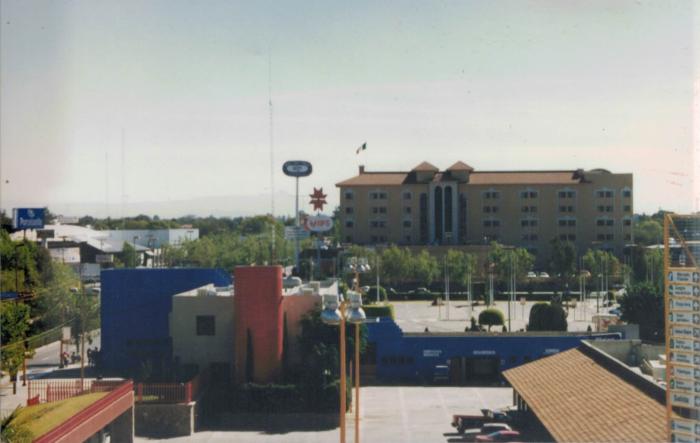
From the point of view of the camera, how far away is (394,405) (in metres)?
27.0

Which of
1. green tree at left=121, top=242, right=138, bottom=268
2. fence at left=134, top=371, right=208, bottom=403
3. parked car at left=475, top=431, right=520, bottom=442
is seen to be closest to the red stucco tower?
fence at left=134, top=371, right=208, bottom=403

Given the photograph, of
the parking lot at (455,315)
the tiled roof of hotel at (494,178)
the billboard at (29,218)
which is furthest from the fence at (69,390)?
the tiled roof of hotel at (494,178)

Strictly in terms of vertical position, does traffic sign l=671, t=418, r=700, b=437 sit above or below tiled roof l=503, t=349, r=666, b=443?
→ above

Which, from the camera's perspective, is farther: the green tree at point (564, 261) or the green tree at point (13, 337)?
the green tree at point (564, 261)

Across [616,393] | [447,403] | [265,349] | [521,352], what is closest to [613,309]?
[521,352]

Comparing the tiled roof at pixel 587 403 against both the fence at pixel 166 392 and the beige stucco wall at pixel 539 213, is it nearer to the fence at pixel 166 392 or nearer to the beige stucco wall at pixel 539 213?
the fence at pixel 166 392

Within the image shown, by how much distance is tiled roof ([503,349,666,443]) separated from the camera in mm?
15156

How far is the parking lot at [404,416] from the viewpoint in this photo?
2267cm

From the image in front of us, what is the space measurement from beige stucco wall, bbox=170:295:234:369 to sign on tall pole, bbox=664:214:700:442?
18426 mm

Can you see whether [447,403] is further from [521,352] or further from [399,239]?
[399,239]

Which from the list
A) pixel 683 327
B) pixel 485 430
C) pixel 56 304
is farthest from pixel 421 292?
pixel 683 327

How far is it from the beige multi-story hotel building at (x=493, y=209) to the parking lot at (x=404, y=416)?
40.8m

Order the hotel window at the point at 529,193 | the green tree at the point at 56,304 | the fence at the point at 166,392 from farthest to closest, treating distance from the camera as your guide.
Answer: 1. the hotel window at the point at 529,193
2. the green tree at the point at 56,304
3. the fence at the point at 166,392

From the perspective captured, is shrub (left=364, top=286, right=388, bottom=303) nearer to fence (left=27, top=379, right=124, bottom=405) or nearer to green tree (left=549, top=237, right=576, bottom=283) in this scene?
green tree (left=549, top=237, right=576, bottom=283)
